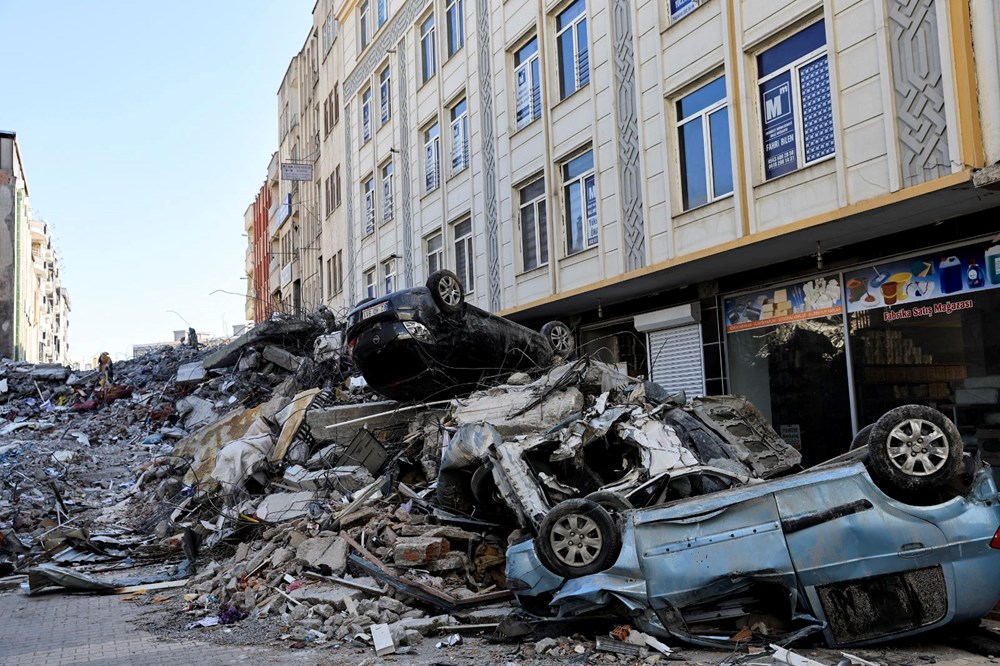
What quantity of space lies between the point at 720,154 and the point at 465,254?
9.89 meters

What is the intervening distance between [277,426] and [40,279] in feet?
234

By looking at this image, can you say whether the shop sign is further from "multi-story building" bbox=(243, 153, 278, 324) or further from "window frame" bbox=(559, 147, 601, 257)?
"multi-story building" bbox=(243, 153, 278, 324)

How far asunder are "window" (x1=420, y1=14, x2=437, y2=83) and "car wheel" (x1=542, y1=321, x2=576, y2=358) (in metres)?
11.2

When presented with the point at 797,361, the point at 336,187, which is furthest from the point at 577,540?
the point at 336,187

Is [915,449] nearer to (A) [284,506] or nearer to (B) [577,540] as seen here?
(B) [577,540]

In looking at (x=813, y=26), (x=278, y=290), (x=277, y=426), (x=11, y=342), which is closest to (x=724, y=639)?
(x=813, y=26)

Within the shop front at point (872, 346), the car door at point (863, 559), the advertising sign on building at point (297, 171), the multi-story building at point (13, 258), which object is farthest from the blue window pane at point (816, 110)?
the multi-story building at point (13, 258)

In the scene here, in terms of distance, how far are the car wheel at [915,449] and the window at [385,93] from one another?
23.0 metres

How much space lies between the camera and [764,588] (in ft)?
18.6

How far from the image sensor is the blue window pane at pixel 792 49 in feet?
35.4

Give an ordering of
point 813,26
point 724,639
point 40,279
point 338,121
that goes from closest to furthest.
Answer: point 724,639, point 813,26, point 338,121, point 40,279

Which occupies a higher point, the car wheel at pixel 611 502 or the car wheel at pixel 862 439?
the car wheel at pixel 862 439

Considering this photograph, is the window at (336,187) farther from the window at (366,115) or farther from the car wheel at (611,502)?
the car wheel at (611,502)

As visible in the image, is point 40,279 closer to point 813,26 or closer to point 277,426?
point 277,426
